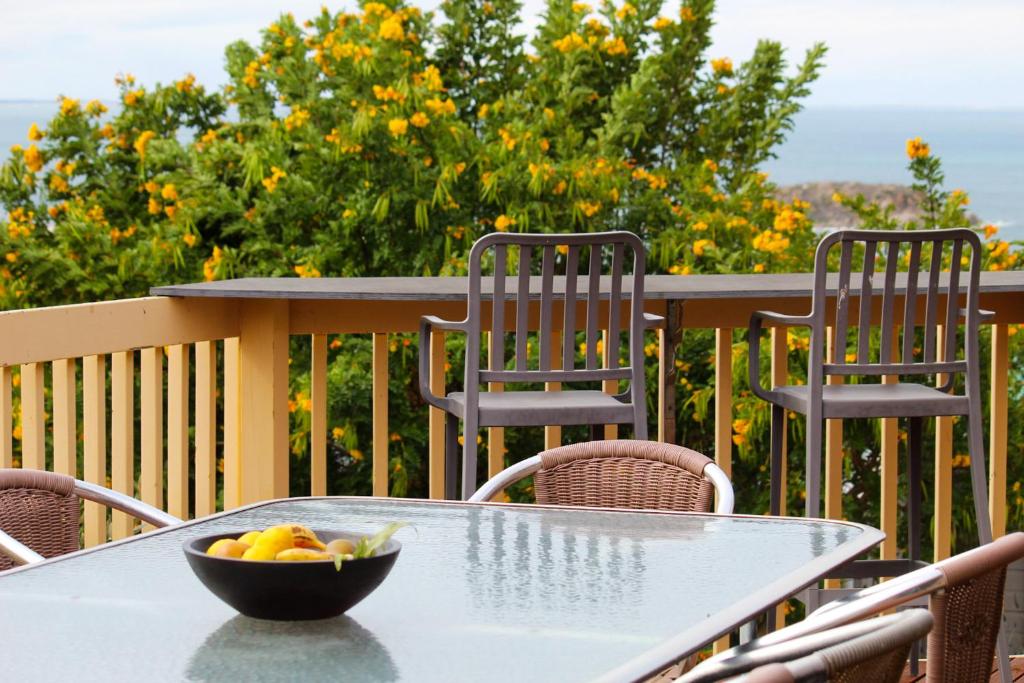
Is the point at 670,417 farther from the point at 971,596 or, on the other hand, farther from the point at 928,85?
the point at 928,85

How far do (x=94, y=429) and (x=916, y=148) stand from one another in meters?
3.78

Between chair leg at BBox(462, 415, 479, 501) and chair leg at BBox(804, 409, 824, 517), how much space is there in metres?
0.76

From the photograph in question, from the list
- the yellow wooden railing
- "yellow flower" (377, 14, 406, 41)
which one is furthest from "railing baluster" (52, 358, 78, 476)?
"yellow flower" (377, 14, 406, 41)

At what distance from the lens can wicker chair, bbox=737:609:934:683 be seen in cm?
109

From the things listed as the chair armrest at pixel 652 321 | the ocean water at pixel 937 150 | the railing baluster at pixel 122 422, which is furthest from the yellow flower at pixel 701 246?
the ocean water at pixel 937 150

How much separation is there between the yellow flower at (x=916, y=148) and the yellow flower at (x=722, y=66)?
201cm

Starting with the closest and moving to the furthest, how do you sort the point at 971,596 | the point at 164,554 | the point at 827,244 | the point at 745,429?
the point at 971,596 < the point at 164,554 < the point at 827,244 < the point at 745,429

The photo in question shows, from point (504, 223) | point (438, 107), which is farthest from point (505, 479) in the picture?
point (438, 107)

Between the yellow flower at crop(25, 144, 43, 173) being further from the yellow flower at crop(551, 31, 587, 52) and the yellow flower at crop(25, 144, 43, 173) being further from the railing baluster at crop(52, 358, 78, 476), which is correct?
the railing baluster at crop(52, 358, 78, 476)

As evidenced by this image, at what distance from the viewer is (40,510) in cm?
229

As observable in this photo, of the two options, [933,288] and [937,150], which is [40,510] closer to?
[933,288]

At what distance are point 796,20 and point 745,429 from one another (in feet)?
17.9

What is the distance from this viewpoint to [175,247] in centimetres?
680

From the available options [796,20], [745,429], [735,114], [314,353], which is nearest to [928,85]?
[796,20]
